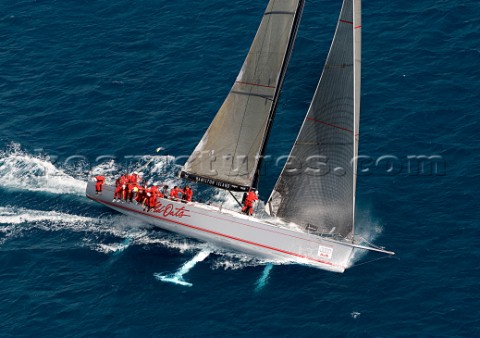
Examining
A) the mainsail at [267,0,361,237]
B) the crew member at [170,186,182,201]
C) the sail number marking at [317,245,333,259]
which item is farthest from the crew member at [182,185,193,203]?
the sail number marking at [317,245,333,259]

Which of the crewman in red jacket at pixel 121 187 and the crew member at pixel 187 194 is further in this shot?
the crewman in red jacket at pixel 121 187

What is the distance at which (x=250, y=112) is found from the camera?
158 feet

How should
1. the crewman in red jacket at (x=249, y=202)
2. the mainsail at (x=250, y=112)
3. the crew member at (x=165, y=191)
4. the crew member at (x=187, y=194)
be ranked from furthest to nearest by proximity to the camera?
the crew member at (x=165, y=191) → the crew member at (x=187, y=194) → the crewman in red jacket at (x=249, y=202) → the mainsail at (x=250, y=112)

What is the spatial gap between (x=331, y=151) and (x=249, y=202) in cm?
640

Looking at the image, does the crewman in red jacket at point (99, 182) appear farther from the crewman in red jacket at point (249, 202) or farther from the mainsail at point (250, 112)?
the crewman in red jacket at point (249, 202)

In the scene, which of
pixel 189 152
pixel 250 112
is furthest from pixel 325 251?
pixel 189 152

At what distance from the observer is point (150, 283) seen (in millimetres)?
47906

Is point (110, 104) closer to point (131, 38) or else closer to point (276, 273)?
point (131, 38)

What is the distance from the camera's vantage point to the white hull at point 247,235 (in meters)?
48.2

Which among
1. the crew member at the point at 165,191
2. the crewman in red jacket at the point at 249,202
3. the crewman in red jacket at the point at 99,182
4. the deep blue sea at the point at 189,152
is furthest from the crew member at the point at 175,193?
the crewman in red jacket at the point at 99,182

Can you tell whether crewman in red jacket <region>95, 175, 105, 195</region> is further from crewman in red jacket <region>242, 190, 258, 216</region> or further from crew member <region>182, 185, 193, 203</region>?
crewman in red jacket <region>242, 190, 258, 216</region>

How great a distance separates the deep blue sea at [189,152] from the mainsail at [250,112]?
4352 mm

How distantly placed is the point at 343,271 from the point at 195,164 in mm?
11486

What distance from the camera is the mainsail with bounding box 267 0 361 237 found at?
44.4 m
